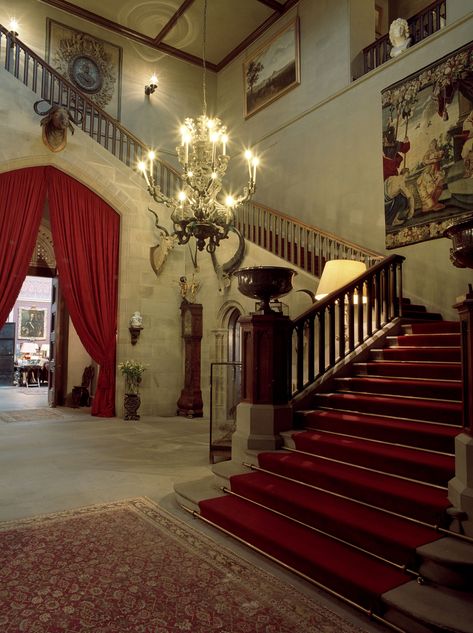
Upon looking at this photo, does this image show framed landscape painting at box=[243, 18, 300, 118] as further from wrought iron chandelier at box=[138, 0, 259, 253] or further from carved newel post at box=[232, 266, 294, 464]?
carved newel post at box=[232, 266, 294, 464]

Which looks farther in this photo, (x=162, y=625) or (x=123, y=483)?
(x=123, y=483)

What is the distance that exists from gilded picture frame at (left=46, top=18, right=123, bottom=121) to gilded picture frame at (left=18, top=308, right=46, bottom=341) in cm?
913

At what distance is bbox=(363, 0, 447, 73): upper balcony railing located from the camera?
7.91 meters

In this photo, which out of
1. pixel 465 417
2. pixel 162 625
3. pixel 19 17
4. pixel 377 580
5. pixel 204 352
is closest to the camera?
pixel 162 625

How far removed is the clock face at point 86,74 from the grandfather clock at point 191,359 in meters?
5.77

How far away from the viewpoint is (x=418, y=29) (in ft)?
26.9

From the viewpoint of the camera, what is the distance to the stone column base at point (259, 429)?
423 centimetres

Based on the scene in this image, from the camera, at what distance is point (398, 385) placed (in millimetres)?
4371

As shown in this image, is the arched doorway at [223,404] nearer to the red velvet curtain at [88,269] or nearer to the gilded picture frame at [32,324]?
the red velvet curtain at [88,269]

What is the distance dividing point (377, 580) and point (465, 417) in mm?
986

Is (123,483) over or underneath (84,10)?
underneath

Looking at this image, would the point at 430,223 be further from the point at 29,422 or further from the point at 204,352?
the point at 29,422

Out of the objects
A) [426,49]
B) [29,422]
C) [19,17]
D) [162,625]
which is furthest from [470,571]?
[19,17]

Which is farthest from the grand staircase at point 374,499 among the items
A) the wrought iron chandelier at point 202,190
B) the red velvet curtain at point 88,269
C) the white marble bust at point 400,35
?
the white marble bust at point 400,35
